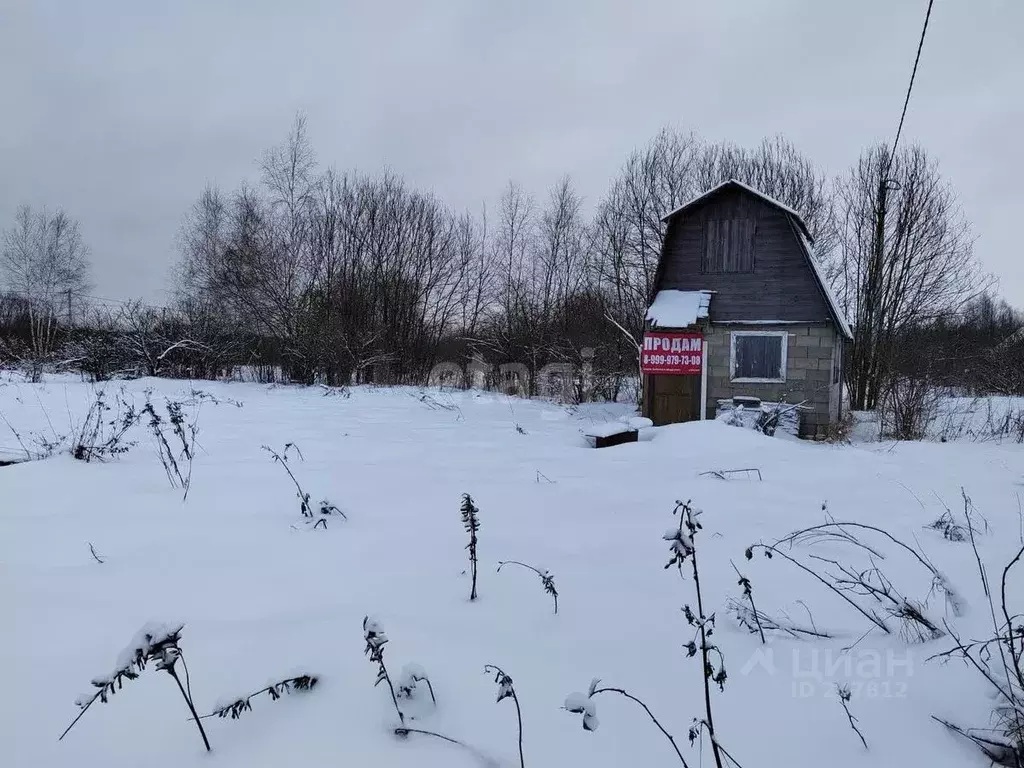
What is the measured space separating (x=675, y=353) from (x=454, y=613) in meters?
10.3

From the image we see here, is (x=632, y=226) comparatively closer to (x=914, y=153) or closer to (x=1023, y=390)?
(x=914, y=153)

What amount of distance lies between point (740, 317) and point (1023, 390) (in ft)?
25.8

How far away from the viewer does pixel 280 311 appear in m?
18.3

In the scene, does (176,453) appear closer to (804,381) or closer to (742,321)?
(742,321)

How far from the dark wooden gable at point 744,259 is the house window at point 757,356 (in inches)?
15.2

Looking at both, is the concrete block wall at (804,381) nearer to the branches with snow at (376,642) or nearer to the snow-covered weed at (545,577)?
the snow-covered weed at (545,577)

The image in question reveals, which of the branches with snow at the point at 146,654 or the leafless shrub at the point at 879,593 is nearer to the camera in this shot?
the branches with snow at the point at 146,654

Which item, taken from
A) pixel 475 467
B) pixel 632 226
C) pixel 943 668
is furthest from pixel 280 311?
pixel 943 668

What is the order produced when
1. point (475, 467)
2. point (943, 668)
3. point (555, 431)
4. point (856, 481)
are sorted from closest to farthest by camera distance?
1. point (943, 668)
2. point (856, 481)
3. point (475, 467)
4. point (555, 431)

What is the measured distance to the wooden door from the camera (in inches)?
449

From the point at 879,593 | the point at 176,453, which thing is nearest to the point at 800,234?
the point at 879,593

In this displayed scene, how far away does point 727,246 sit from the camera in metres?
11.4

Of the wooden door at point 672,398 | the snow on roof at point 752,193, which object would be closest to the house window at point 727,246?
the snow on roof at point 752,193

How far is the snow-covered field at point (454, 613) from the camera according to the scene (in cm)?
133
